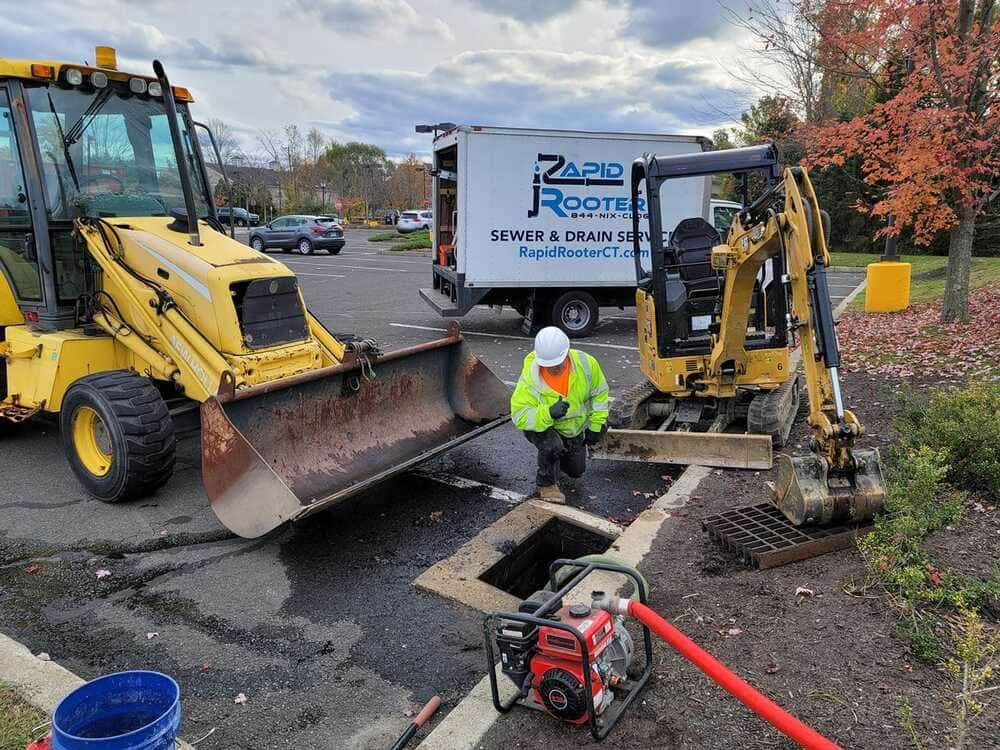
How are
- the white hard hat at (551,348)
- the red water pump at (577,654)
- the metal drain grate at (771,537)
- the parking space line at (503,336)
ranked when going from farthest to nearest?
1. the parking space line at (503,336)
2. the white hard hat at (551,348)
3. the metal drain grate at (771,537)
4. the red water pump at (577,654)

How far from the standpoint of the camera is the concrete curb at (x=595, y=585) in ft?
10.4

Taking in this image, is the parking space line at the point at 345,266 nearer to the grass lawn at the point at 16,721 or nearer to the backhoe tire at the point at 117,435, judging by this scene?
the backhoe tire at the point at 117,435

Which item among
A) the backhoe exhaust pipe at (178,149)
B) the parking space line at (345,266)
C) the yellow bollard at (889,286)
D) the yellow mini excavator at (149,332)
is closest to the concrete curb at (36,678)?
the yellow mini excavator at (149,332)

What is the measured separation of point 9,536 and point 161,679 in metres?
3.37

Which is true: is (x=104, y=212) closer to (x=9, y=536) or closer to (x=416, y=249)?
(x=9, y=536)

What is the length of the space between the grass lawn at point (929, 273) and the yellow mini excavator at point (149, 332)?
7370 mm

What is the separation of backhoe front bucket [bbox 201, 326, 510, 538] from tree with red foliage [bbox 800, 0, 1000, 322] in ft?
21.9

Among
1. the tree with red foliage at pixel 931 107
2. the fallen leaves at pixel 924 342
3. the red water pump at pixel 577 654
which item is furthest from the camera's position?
the tree with red foliage at pixel 931 107

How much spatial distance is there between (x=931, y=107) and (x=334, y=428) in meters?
9.12

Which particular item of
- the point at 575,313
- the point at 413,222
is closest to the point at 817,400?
the point at 575,313

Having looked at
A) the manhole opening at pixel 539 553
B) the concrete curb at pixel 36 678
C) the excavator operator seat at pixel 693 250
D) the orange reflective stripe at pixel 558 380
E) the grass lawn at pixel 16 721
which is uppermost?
the excavator operator seat at pixel 693 250

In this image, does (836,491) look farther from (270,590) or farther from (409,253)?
(409,253)

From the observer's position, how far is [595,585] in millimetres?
4289

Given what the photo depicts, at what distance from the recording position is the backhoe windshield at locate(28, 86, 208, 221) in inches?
235
